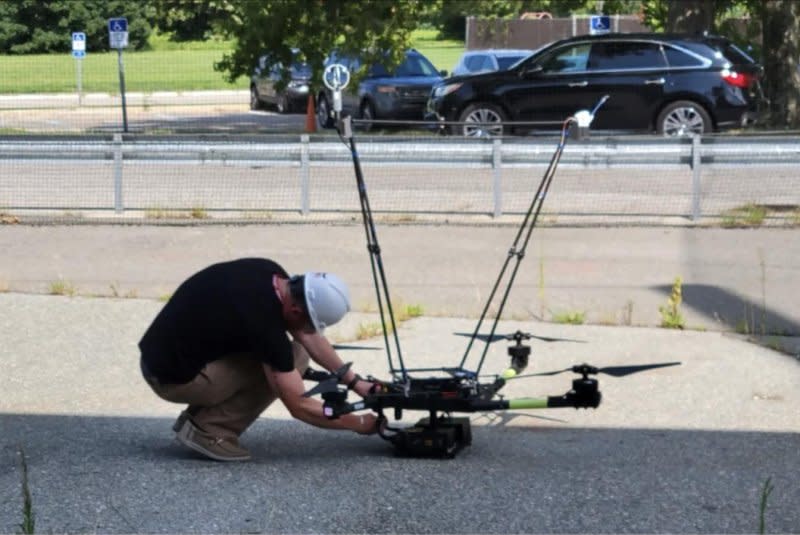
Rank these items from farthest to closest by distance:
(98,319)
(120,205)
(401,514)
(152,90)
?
(152,90) → (120,205) → (98,319) → (401,514)

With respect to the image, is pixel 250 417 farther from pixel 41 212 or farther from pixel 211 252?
pixel 41 212

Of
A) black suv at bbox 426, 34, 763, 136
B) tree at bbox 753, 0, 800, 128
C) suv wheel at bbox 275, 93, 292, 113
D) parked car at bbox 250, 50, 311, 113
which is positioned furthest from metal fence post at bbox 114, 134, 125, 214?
suv wheel at bbox 275, 93, 292, 113

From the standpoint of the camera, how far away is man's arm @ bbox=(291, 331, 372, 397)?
23.6 feet

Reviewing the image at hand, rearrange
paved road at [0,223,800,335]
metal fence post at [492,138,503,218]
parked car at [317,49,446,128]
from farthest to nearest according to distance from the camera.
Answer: parked car at [317,49,446,128], metal fence post at [492,138,503,218], paved road at [0,223,800,335]

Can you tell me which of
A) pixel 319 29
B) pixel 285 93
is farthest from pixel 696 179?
pixel 285 93

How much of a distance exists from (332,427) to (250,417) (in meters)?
0.51

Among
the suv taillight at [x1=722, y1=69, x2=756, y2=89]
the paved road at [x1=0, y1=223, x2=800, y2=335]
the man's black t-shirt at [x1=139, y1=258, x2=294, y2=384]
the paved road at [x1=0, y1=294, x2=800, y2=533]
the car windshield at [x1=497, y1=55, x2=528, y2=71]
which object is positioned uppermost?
the suv taillight at [x1=722, y1=69, x2=756, y2=89]

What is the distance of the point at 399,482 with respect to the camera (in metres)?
6.99

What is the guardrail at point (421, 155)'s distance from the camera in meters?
17.2

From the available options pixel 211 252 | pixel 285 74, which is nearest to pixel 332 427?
pixel 211 252

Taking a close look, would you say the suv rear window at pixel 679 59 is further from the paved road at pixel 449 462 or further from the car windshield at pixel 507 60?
the paved road at pixel 449 462

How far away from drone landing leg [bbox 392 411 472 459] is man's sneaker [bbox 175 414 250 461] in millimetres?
789

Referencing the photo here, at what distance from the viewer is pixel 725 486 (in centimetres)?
706

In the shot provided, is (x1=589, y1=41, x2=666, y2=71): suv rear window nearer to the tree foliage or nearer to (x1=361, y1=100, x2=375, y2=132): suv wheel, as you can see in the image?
(x1=361, y1=100, x2=375, y2=132): suv wheel
